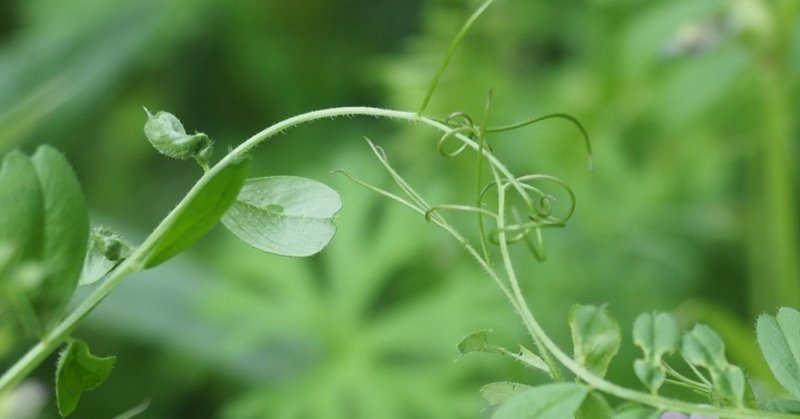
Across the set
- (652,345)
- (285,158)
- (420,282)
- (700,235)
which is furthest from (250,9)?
(652,345)

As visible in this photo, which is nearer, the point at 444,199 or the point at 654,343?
the point at 654,343

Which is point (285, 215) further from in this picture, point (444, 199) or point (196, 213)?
point (444, 199)

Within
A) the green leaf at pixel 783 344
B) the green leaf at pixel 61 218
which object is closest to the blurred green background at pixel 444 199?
the green leaf at pixel 783 344

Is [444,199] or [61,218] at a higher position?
[444,199]

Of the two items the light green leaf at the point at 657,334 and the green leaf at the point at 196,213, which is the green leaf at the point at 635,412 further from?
the green leaf at the point at 196,213

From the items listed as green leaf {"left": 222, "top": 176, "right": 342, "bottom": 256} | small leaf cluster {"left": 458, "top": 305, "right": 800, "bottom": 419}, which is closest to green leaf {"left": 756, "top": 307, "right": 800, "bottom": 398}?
small leaf cluster {"left": 458, "top": 305, "right": 800, "bottom": 419}

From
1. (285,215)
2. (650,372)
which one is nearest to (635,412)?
(650,372)

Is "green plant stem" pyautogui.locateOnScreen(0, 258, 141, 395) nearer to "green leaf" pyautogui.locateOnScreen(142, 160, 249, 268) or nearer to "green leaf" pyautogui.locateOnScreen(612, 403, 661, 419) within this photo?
"green leaf" pyautogui.locateOnScreen(142, 160, 249, 268)

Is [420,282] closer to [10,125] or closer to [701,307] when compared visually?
[701,307]
